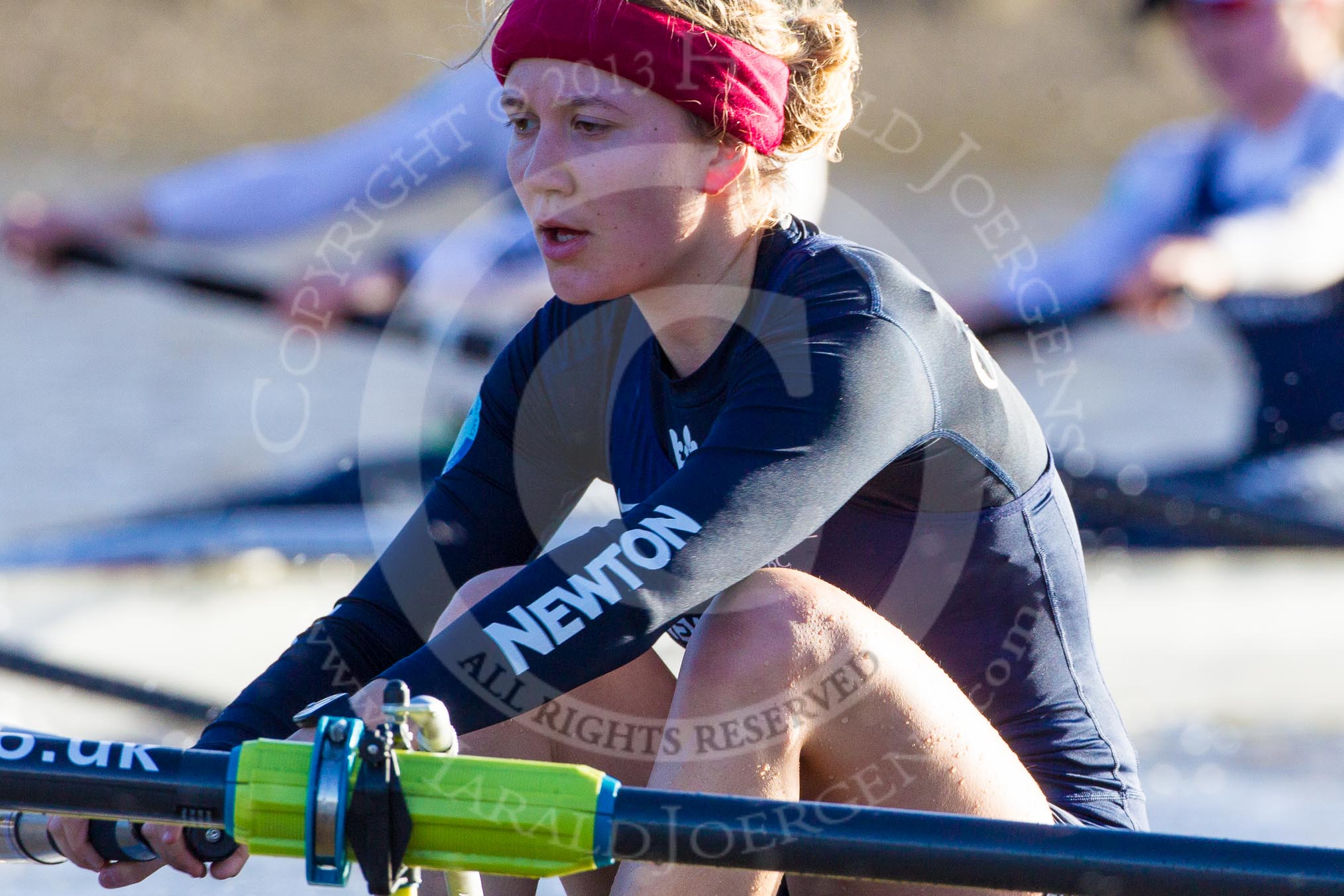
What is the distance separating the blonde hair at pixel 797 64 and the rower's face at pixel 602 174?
0.04 meters

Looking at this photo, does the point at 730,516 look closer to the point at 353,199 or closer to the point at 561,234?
the point at 561,234

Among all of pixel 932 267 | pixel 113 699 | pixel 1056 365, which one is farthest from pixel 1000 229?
pixel 113 699

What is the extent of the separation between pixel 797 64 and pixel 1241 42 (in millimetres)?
2703

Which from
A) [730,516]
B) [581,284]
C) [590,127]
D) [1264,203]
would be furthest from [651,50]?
[1264,203]

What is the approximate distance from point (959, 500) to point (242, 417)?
4475mm

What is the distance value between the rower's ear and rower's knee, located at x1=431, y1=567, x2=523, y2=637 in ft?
1.17

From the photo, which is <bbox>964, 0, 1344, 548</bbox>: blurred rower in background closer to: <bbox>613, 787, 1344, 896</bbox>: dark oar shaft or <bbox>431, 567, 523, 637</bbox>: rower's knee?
<bbox>431, 567, 523, 637</bbox>: rower's knee

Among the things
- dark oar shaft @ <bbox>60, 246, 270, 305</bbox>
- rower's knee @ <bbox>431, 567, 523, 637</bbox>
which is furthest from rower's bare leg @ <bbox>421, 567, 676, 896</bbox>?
dark oar shaft @ <bbox>60, 246, 270, 305</bbox>

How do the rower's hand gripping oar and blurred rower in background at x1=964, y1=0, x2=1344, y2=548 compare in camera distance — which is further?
blurred rower in background at x1=964, y1=0, x2=1344, y2=548

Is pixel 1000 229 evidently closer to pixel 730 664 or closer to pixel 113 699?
pixel 113 699

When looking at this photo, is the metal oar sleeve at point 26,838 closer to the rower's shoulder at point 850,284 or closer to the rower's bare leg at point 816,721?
the rower's bare leg at point 816,721

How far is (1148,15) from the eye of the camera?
3.79m

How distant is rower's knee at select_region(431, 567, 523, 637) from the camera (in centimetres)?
126

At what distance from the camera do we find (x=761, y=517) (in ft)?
3.39
